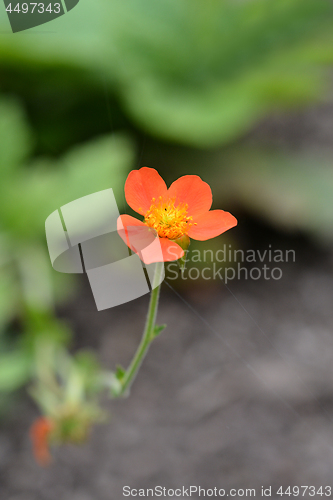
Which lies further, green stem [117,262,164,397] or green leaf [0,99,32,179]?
green leaf [0,99,32,179]

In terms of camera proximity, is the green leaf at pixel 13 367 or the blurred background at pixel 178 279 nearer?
the green leaf at pixel 13 367

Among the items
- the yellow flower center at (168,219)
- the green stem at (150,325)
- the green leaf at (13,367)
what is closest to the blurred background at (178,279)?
the green leaf at (13,367)

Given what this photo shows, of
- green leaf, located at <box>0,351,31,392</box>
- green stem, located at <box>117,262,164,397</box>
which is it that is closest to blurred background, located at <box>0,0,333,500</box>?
green leaf, located at <box>0,351,31,392</box>

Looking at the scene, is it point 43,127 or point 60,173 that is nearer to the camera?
point 60,173

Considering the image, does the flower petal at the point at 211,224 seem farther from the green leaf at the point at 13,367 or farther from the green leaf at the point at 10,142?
the green leaf at the point at 10,142

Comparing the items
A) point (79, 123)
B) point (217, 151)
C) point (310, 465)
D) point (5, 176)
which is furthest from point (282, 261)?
point (5, 176)

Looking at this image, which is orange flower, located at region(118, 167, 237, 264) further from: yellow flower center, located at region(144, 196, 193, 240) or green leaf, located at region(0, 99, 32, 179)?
green leaf, located at region(0, 99, 32, 179)

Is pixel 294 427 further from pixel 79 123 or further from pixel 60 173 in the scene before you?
pixel 79 123

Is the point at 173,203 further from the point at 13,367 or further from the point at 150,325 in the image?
the point at 13,367
